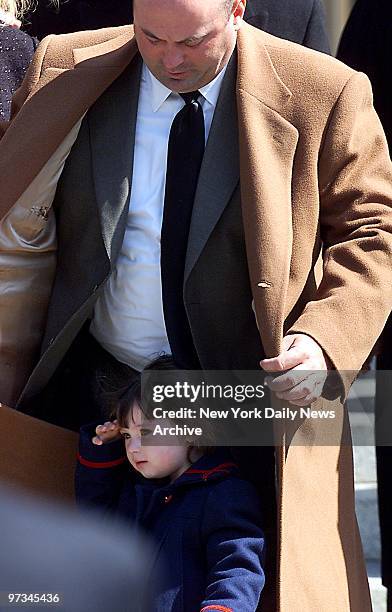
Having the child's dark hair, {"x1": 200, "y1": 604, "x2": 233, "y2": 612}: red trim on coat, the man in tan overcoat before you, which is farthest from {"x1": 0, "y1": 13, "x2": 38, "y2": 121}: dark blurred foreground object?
{"x1": 200, "y1": 604, "x2": 233, "y2": 612}: red trim on coat

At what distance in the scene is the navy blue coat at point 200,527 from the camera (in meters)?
2.71

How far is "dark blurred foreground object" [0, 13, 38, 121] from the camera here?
330 cm

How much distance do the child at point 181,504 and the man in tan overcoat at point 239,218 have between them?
10 centimetres

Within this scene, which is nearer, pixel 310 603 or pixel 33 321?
pixel 310 603

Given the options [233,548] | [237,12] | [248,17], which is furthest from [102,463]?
[248,17]

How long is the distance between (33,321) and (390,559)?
4.73 ft

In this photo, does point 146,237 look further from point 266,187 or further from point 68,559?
point 68,559

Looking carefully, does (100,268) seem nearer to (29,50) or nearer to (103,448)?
(103,448)

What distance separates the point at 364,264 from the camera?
279 centimetres

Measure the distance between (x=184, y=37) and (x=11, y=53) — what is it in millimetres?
759

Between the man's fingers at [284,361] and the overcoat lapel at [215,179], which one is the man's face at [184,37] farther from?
the man's fingers at [284,361]

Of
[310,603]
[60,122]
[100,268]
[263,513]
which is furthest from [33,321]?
[310,603]

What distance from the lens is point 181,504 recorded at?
2.84 metres

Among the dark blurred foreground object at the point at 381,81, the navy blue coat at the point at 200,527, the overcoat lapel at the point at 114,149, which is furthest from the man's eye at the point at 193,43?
the dark blurred foreground object at the point at 381,81
